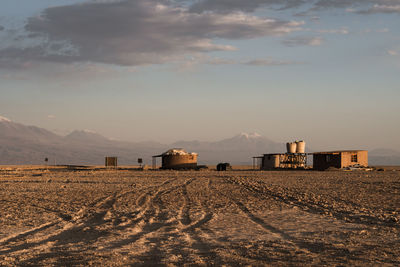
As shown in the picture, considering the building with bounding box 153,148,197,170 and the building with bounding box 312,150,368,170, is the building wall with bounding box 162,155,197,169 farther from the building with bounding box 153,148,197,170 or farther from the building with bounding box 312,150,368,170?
the building with bounding box 312,150,368,170

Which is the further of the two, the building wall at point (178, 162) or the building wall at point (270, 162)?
the building wall at point (178, 162)

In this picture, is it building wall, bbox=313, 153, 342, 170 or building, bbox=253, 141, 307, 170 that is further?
building, bbox=253, 141, 307, 170

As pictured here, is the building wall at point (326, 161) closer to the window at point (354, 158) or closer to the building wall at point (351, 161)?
the building wall at point (351, 161)

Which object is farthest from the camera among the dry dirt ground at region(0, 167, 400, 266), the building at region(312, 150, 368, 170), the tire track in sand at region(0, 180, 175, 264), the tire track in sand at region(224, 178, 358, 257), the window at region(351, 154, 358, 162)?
the window at region(351, 154, 358, 162)

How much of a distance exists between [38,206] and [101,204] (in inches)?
92.9

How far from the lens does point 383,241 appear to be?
9.48 meters

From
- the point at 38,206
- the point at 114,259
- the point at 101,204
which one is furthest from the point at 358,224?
the point at 38,206

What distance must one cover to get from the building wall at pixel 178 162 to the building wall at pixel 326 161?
58.4 feet

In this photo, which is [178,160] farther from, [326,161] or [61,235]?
[61,235]

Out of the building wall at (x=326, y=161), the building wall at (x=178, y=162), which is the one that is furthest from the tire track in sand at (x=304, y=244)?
the building wall at (x=178, y=162)

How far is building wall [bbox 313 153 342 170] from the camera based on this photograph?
190 ft

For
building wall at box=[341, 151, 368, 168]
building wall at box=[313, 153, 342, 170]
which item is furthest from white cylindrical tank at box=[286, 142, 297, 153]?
building wall at box=[341, 151, 368, 168]

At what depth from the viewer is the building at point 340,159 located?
5772cm

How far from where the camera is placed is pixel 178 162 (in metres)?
67.1
